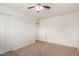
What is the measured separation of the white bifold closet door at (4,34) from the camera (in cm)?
328

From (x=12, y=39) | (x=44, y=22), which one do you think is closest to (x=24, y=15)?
(x=12, y=39)

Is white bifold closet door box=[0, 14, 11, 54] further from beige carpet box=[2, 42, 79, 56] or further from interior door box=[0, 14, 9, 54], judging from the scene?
beige carpet box=[2, 42, 79, 56]

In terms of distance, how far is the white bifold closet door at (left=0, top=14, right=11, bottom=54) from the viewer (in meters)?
3.28

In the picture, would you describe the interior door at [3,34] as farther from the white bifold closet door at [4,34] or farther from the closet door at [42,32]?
the closet door at [42,32]

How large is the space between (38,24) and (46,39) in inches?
62.7

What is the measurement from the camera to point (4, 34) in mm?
3391

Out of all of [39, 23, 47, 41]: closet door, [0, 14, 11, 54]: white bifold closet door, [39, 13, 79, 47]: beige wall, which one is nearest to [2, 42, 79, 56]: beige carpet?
[0, 14, 11, 54]: white bifold closet door

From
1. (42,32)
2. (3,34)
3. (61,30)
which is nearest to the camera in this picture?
(3,34)

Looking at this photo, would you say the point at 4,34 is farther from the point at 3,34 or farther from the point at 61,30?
the point at 61,30

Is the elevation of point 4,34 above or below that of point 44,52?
above

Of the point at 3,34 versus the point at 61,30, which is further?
the point at 61,30

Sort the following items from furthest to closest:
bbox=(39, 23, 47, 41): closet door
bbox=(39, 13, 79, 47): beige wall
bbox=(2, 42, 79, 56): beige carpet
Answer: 1. bbox=(39, 23, 47, 41): closet door
2. bbox=(39, 13, 79, 47): beige wall
3. bbox=(2, 42, 79, 56): beige carpet

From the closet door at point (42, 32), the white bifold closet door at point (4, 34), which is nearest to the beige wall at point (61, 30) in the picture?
the closet door at point (42, 32)

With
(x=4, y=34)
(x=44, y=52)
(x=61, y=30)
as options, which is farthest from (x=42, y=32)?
(x=4, y=34)
